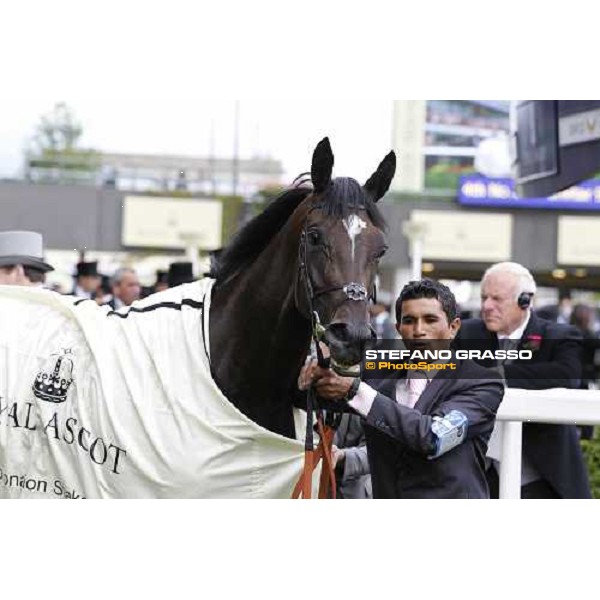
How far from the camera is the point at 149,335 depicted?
2.94 meters

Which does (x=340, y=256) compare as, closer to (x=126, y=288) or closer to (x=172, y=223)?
(x=126, y=288)

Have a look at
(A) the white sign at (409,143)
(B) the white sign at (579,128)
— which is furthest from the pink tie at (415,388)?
(B) the white sign at (579,128)

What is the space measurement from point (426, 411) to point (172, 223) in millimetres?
3757

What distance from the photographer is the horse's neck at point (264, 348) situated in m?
2.88

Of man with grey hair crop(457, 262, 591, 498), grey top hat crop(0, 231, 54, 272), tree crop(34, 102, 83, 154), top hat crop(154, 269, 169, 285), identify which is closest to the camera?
grey top hat crop(0, 231, 54, 272)

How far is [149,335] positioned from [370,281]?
2.46 feet

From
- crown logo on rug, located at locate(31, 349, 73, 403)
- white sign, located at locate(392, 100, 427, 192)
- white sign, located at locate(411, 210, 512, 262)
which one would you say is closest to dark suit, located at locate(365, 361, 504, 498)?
crown logo on rug, located at locate(31, 349, 73, 403)

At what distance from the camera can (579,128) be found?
192 inches

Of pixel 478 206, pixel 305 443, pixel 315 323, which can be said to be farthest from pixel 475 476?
pixel 478 206

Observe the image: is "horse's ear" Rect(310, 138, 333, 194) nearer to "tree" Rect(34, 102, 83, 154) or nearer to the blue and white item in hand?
the blue and white item in hand

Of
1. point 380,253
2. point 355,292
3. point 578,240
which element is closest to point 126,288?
point 380,253

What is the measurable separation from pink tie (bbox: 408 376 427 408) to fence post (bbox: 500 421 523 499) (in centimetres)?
50

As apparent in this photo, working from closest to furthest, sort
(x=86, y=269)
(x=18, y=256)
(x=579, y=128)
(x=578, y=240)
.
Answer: (x=18, y=256)
(x=579, y=128)
(x=86, y=269)
(x=578, y=240)

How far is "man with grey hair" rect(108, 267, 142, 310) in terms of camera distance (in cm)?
600
